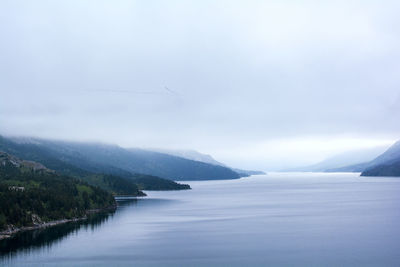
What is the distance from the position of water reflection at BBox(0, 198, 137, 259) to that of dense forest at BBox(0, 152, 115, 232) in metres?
7.66

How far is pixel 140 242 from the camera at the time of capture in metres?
101

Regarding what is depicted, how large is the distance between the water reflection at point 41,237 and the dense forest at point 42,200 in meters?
7.66

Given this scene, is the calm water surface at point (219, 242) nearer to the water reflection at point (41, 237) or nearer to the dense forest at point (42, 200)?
the water reflection at point (41, 237)

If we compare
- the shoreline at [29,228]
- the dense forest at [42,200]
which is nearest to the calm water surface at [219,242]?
the shoreline at [29,228]

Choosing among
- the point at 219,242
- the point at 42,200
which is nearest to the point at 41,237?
the point at 42,200

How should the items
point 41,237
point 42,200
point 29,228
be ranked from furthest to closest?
1. point 42,200
2. point 29,228
3. point 41,237

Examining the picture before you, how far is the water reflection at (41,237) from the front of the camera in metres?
90.5

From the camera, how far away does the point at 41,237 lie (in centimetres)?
10669

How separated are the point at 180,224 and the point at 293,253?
54.4 meters

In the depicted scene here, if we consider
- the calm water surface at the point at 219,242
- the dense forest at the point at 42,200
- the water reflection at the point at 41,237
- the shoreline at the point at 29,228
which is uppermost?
the dense forest at the point at 42,200

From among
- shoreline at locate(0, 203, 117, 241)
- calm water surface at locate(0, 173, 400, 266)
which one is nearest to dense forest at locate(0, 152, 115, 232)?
shoreline at locate(0, 203, 117, 241)

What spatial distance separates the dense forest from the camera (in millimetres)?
122562

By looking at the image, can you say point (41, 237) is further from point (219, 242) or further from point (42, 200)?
point (219, 242)

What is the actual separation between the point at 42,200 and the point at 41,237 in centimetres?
3878
